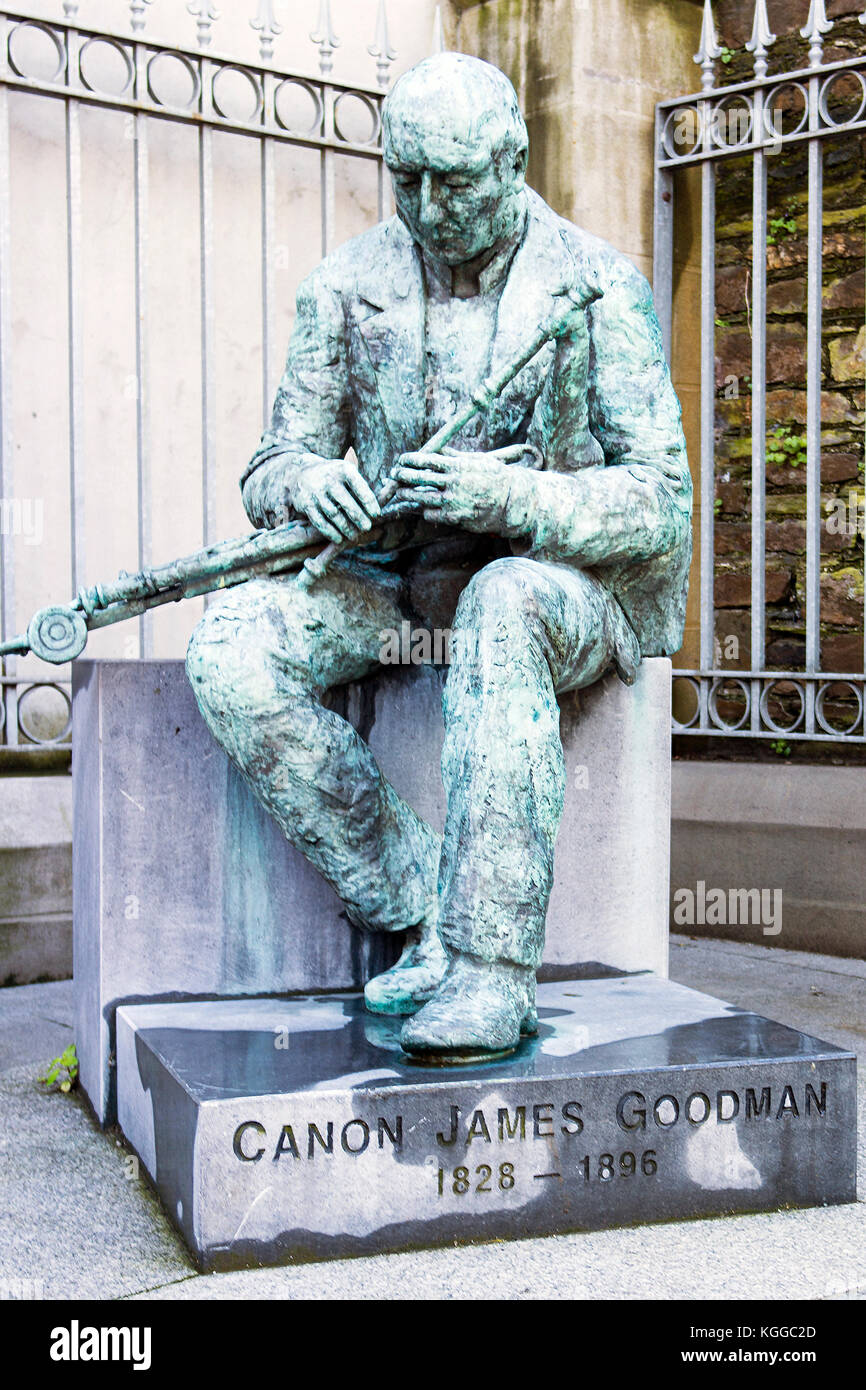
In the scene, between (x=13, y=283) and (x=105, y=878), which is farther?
(x=13, y=283)

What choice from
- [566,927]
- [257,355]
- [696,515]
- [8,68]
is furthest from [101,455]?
[566,927]

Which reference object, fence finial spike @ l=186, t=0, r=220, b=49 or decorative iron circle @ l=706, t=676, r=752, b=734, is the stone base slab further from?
fence finial spike @ l=186, t=0, r=220, b=49

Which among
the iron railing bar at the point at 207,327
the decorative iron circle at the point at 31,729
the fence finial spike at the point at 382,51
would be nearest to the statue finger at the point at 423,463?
the decorative iron circle at the point at 31,729

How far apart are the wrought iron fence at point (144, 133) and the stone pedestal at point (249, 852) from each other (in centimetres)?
167

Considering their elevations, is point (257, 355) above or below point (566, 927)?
above

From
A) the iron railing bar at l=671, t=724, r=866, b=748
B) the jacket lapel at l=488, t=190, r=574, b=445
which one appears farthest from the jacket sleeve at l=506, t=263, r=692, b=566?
the iron railing bar at l=671, t=724, r=866, b=748

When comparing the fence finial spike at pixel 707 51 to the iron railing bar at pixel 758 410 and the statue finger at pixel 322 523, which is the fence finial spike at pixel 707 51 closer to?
the iron railing bar at pixel 758 410

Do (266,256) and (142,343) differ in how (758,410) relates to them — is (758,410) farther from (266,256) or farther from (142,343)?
(142,343)

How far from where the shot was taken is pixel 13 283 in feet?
16.1

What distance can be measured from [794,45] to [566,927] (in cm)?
381

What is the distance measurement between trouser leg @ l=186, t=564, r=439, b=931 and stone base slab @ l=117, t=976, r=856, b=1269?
0.31 meters

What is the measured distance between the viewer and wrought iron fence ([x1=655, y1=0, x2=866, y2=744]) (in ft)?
16.5

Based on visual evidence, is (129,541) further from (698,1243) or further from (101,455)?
(698,1243)

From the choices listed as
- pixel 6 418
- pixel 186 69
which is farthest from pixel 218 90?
pixel 6 418
